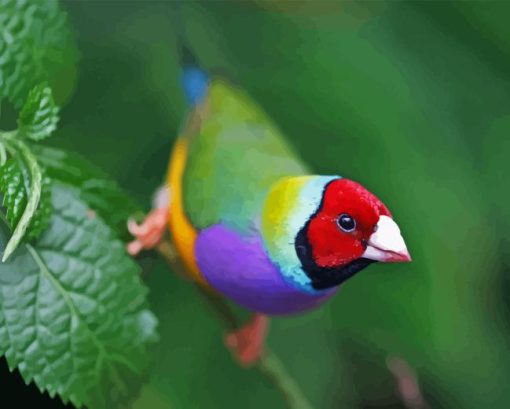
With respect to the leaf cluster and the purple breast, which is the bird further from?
the leaf cluster

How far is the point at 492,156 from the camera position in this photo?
1473mm

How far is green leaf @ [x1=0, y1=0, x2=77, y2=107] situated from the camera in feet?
2.60

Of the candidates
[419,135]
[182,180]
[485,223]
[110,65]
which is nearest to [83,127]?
[110,65]

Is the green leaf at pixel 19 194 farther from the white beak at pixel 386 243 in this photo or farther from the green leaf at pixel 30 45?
the white beak at pixel 386 243

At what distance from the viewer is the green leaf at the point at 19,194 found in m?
0.70

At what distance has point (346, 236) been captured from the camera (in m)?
0.81

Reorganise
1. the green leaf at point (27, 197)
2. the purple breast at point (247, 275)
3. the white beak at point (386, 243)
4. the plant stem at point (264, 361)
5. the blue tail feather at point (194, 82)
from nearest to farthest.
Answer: the green leaf at point (27, 197)
the white beak at point (386, 243)
the purple breast at point (247, 275)
the plant stem at point (264, 361)
the blue tail feather at point (194, 82)

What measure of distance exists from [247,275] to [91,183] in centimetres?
20

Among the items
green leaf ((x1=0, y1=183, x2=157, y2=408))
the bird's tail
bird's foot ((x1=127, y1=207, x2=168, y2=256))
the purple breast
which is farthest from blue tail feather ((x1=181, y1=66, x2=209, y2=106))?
green leaf ((x1=0, y1=183, x2=157, y2=408))

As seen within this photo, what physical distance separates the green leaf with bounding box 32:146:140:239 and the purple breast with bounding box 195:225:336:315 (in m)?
0.11

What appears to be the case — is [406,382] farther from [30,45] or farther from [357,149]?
[30,45]

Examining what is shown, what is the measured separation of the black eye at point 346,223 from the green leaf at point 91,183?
239 mm

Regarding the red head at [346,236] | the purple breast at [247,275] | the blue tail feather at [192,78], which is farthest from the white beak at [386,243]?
the blue tail feather at [192,78]

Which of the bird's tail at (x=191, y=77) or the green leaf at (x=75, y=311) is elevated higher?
the bird's tail at (x=191, y=77)
